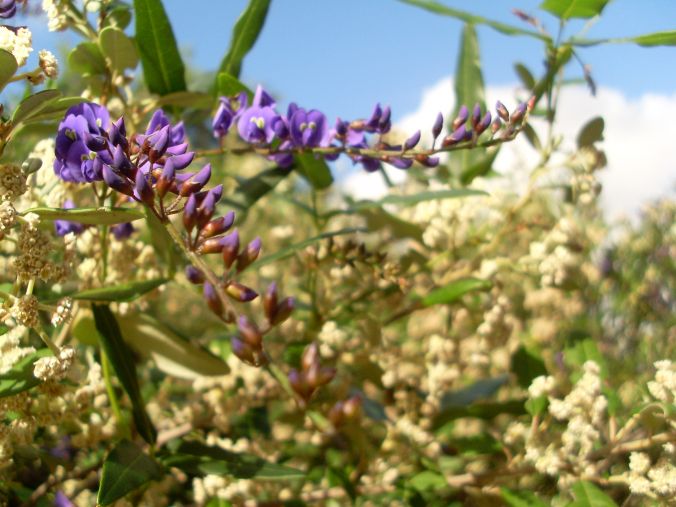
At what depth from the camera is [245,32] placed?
1340 millimetres

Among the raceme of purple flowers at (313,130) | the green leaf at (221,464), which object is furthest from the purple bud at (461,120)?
the green leaf at (221,464)

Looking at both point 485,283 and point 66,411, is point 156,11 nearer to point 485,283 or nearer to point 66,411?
point 66,411

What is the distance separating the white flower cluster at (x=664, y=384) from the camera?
1023 millimetres

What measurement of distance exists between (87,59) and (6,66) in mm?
377

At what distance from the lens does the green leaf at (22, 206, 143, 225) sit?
2.71ft

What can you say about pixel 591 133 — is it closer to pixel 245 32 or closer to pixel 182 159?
pixel 245 32

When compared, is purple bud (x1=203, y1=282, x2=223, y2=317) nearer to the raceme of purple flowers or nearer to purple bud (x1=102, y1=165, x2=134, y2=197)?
purple bud (x1=102, y1=165, x2=134, y2=197)

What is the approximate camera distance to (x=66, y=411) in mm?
975

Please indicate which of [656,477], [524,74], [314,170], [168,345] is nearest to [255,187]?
[314,170]

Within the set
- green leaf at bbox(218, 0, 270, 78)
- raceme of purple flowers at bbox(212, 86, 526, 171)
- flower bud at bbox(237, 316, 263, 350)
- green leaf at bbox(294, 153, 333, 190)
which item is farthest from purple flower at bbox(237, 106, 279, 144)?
flower bud at bbox(237, 316, 263, 350)

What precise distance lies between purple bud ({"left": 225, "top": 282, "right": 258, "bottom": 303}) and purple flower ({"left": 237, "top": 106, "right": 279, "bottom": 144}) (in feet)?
1.27

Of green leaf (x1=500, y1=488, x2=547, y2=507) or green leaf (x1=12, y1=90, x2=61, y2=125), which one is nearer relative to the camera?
green leaf (x1=12, y1=90, x2=61, y2=125)

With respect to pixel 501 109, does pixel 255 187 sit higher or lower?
lower

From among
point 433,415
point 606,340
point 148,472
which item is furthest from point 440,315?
point 148,472
